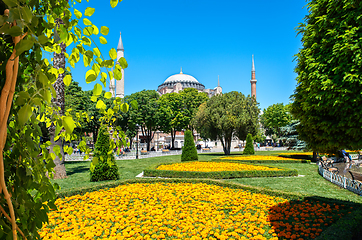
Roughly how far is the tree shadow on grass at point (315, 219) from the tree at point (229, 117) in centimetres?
1783

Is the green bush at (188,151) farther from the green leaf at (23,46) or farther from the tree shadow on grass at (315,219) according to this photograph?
the green leaf at (23,46)

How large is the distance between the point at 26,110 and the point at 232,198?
290 inches

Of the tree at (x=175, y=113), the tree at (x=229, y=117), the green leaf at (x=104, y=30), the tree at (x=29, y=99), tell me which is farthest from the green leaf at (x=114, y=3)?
the tree at (x=175, y=113)

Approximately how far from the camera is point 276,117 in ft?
173

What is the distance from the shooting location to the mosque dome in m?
97.6

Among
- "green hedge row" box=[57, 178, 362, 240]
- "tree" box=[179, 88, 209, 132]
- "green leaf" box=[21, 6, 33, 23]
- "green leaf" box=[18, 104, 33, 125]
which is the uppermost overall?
"tree" box=[179, 88, 209, 132]

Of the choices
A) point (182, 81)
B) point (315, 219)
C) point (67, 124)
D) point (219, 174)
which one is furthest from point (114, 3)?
point (182, 81)

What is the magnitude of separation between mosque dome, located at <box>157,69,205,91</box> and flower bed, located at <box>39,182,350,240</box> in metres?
89.8

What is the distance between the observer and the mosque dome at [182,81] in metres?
97.6

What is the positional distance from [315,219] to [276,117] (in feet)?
167

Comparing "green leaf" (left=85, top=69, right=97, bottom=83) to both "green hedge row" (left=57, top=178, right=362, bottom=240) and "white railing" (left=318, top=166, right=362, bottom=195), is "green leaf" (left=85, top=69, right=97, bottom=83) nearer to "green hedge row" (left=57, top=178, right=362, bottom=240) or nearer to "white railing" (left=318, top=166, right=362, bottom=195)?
"green hedge row" (left=57, top=178, right=362, bottom=240)

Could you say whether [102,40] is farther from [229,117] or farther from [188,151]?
[229,117]

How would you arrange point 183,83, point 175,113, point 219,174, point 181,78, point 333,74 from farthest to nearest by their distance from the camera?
point 181,78 < point 183,83 < point 175,113 < point 219,174 < point 333,74

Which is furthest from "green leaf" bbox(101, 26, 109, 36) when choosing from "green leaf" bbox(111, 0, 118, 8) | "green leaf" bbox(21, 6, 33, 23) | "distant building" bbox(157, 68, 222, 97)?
"distant building" bbox(157, 68, 222, 97)
